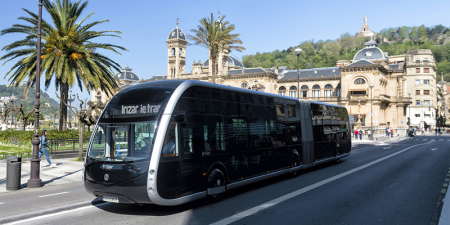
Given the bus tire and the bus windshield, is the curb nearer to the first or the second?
the bus windshield

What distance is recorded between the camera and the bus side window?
25.6 ft

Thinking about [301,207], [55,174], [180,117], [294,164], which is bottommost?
[301,207]

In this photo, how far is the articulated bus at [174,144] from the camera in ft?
25.4

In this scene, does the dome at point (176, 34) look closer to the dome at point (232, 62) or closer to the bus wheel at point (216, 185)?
the dome at point (232, 62)

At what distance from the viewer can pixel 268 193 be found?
423 inches

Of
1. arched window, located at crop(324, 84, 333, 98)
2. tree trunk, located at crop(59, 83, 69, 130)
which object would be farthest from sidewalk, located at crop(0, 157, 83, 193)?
arched window, located at crop(324, 84, 333, 98)

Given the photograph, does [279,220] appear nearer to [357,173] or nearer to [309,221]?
[309,221]

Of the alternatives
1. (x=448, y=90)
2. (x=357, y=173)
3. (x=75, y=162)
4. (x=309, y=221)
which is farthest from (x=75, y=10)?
(x=448, y=90)

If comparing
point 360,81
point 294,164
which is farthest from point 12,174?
point 360,81

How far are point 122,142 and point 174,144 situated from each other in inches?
49.1

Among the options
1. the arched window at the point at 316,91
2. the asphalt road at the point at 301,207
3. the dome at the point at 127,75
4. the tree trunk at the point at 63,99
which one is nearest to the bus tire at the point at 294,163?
the asphalt road at the point at 301,207

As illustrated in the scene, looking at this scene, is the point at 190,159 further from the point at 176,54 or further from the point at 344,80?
the point at 176,54

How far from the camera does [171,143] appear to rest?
794 cm

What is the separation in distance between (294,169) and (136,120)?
7643 millimetres
